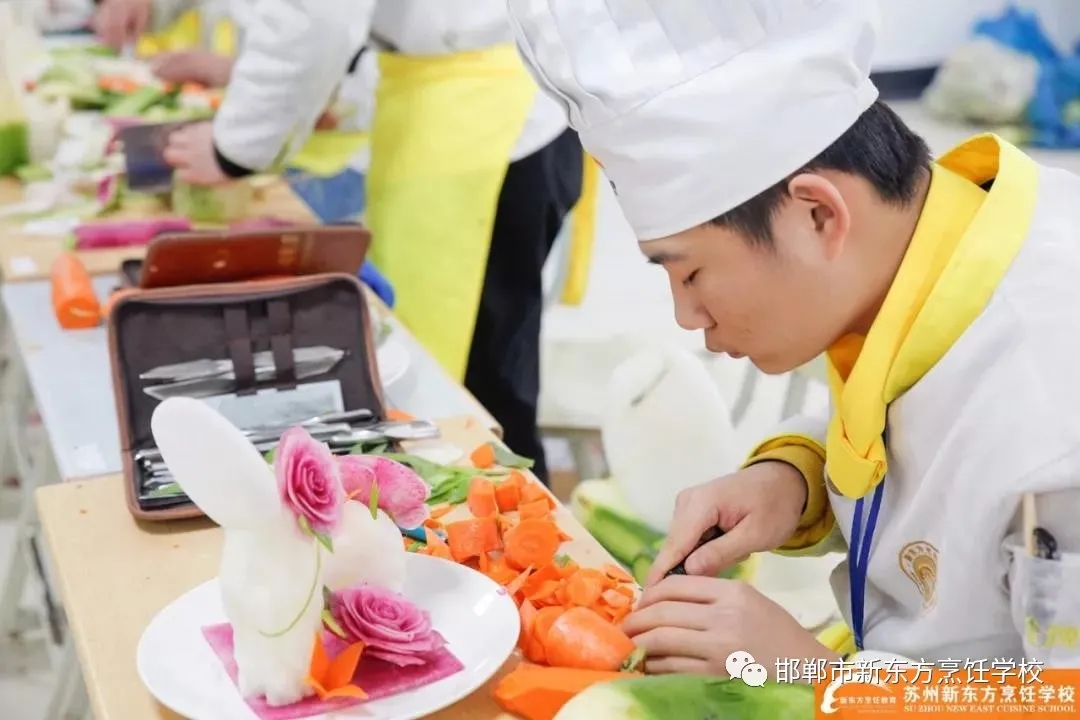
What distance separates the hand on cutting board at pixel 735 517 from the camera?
1.03m

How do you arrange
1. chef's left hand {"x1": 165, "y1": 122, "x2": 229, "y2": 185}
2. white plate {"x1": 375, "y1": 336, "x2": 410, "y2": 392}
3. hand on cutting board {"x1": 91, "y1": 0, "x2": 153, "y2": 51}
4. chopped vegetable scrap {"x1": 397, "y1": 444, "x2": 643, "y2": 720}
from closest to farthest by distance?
chopped vegetable scrap {"x1": 397, "y1": 444, "x2": 643, "y2": 720} → white plate {"x1": 375, "y1": 336, "x2": 410, "y2": 392} → chef's left hand {"x1": 165, "y1": 122, "x2": 229, "y2": 185} → hand on cutting board {"x1": 91, "y1": 0, "x2": 153, "y2": 51}

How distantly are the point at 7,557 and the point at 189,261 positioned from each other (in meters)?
1.29

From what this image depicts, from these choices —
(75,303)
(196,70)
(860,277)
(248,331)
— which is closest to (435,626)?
(860,277)

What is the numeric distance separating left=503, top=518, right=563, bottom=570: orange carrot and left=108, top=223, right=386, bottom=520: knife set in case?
0.25 m

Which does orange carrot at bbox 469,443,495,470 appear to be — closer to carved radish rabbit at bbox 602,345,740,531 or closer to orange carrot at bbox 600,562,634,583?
orange carrot at bbox 600,562,634,583

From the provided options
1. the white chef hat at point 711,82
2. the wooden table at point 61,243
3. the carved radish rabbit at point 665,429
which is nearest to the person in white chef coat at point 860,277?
the white chef hat at point 711,82

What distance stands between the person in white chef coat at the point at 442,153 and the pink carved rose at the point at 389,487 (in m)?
1.00

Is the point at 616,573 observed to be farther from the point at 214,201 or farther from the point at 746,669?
Answer: the point at 214,201

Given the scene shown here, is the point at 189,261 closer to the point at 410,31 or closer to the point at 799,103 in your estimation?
the point at 410,31

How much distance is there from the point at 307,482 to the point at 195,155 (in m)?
1.26

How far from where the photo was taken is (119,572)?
1.07 metres

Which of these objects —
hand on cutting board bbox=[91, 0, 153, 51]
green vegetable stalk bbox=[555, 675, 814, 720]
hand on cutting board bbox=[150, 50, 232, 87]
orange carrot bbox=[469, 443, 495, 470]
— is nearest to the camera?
green vegetable stalk bbox=[555, 675, 814, 720]

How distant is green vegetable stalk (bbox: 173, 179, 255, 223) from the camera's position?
1986 millimetres

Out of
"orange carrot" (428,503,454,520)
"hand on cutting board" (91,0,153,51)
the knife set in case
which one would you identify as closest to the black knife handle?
"orange carrot" (428,503,454,520)
